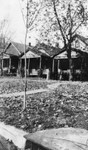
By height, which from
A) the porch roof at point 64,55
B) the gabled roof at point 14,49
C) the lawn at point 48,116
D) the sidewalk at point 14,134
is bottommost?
the sidewalk at point 14,134

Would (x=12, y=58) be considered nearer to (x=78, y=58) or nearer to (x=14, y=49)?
(x=14, y=49)

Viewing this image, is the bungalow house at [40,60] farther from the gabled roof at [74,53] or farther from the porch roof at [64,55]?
the gabled roof at [74,53]

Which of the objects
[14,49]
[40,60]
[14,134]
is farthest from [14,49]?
[14,134]

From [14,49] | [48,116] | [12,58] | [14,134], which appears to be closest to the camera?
[14,134]

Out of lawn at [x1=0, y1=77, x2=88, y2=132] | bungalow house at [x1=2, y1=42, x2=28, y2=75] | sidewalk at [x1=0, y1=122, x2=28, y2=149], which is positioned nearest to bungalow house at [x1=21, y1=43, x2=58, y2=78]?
bungalow house at [x1=2, y1=42, x2=28, y2=75]

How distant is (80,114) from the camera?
255 inches

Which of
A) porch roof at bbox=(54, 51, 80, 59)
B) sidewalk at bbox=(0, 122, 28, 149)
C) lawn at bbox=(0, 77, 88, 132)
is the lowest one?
sidewalk at bbox=(0, 122, 28, 149)

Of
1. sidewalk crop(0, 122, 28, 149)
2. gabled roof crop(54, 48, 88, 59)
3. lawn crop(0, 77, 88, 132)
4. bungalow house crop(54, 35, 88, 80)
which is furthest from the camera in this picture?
bungalow house crop(54, 35, 88, 80)

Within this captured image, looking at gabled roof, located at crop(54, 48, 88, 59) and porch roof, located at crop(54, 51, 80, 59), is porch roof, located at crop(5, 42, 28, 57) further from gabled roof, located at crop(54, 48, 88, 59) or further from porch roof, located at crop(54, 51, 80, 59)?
gabled roof, located at crop(54, 48, 88, 59)

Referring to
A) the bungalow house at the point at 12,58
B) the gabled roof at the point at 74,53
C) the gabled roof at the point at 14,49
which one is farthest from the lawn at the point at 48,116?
the gabled roof at the point at 14,49

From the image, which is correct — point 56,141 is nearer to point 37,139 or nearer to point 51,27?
point 37,139

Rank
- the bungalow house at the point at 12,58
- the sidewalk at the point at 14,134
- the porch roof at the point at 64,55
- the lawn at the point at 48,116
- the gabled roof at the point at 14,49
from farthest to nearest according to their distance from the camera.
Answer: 1. the gabled roof at the point at 14,49
2. the bungalow house at the point at 12,58
3. the porch roof at the point at 64,55
4. the lawn at the point at 48,116
5. the sidewalk at the point at 14,134

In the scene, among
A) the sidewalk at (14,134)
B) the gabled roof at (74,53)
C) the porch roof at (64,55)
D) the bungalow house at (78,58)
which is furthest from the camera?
the porch roof at (64,55)

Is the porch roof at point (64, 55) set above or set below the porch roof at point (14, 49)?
below
